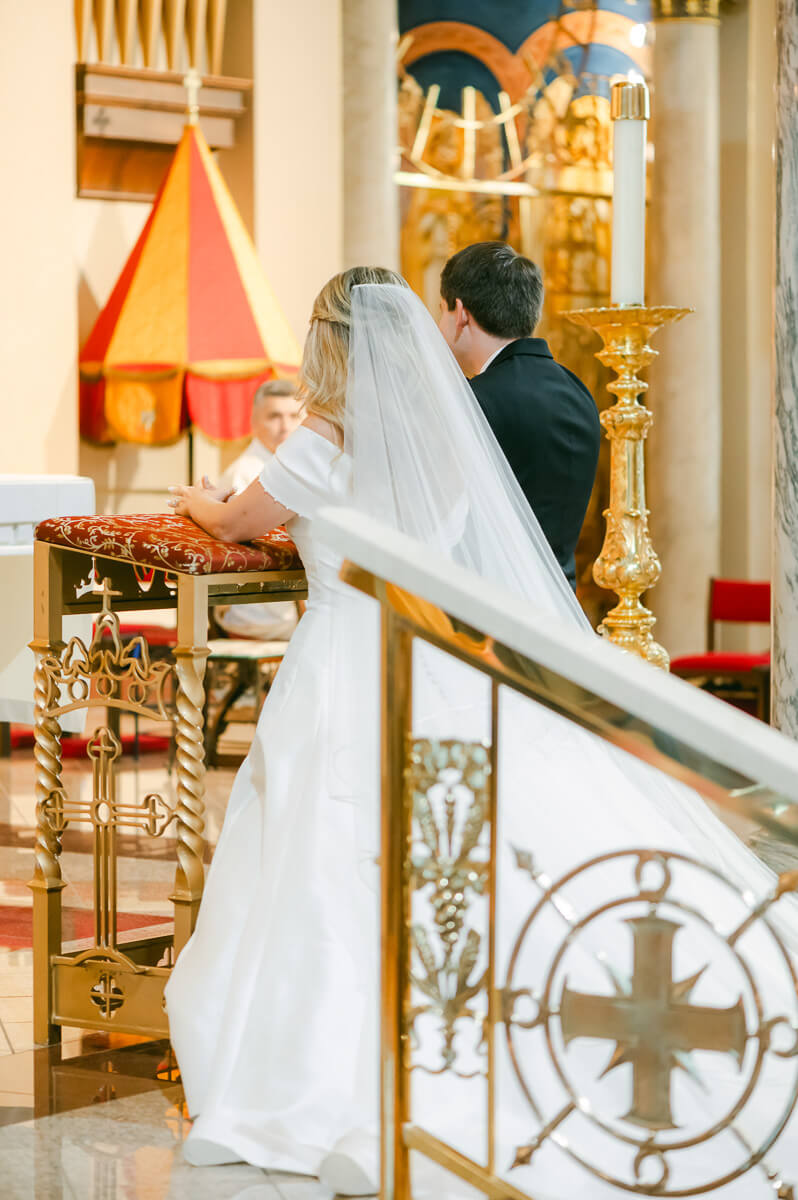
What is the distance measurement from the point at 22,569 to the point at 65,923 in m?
1.11

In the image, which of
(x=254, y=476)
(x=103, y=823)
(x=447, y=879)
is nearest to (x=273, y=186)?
(x=254, y=476)

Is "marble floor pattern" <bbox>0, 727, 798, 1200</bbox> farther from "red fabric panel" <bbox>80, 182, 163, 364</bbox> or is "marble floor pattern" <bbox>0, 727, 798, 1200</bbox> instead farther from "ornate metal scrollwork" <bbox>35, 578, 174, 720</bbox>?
"red fabric panel" <bbox>80, 182, 163, 364</bbox>

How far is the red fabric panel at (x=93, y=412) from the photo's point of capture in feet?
25.0

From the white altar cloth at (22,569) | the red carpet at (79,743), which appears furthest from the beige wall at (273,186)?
the white altar cloth at (22,569)

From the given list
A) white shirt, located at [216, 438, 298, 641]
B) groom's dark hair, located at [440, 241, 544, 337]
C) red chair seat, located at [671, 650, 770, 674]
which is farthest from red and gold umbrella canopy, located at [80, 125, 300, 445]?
groom's dark hair, located at [440, 241, 544, 337]

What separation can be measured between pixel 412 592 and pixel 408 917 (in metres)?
0.40

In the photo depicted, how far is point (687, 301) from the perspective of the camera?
888 cm

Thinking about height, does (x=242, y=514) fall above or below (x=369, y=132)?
below

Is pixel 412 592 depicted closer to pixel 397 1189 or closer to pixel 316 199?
pixel 397 1189

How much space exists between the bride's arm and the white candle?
0.76 metres

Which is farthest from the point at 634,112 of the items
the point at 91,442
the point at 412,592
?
the point at 91,442

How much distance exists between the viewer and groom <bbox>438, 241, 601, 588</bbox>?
309 cm

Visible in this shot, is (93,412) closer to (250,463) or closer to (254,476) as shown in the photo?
(250,463)

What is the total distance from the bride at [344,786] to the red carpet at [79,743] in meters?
3.83
